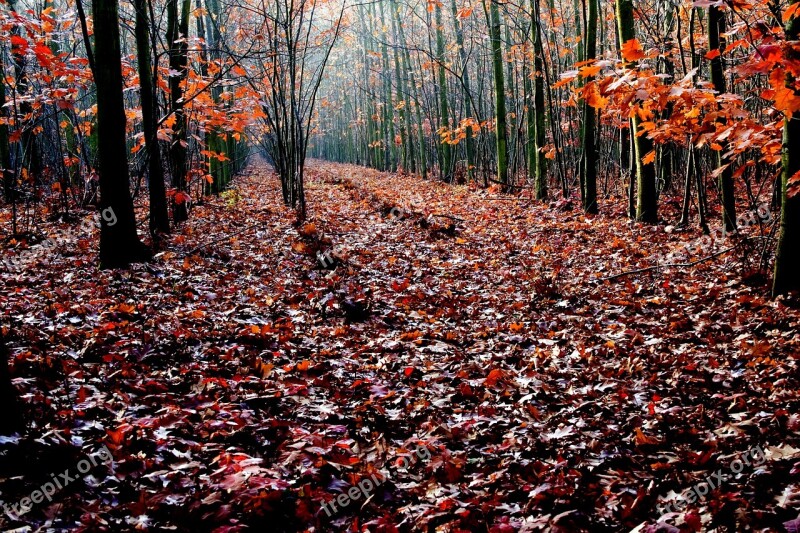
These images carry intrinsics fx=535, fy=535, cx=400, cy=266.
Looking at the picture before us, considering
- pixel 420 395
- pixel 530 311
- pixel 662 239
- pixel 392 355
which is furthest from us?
pixel 662 239

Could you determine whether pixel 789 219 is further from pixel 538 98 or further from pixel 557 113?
pixel 557 113

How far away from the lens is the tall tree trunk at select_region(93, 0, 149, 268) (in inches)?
279

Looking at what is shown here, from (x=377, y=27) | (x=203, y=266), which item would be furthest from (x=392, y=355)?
(x=377, y=27)

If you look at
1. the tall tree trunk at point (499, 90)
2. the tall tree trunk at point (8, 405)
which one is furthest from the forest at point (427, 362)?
the tall tree trunk at point (499, 90)

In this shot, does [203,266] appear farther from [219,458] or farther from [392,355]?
[219,458]

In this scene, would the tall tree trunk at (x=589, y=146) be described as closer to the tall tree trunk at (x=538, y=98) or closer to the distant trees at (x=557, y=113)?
the distant trees at (x=557, y=113)

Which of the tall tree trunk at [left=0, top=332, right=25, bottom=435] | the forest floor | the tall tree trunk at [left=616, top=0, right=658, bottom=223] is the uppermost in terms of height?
the tall tree trunk at [left=616, top=0, right=658, bottom=223]

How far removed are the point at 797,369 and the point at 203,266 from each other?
A: 731 centimetres

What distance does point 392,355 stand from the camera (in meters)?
5.28

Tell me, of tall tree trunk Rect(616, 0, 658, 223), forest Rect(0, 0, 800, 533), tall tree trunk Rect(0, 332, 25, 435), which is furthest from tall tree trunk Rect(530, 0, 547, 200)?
tall tree trunk Rect(0, 332, 25, 435)

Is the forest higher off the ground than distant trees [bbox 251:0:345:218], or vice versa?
distant trees [bbox 251:0:345:218]

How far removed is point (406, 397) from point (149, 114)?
25.6 ft

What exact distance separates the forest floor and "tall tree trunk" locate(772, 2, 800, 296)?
0.32 metres

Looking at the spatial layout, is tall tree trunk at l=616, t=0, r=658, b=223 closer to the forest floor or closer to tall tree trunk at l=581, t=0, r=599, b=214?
tall tree trunk at l=581, t=0, r=599, b=214
